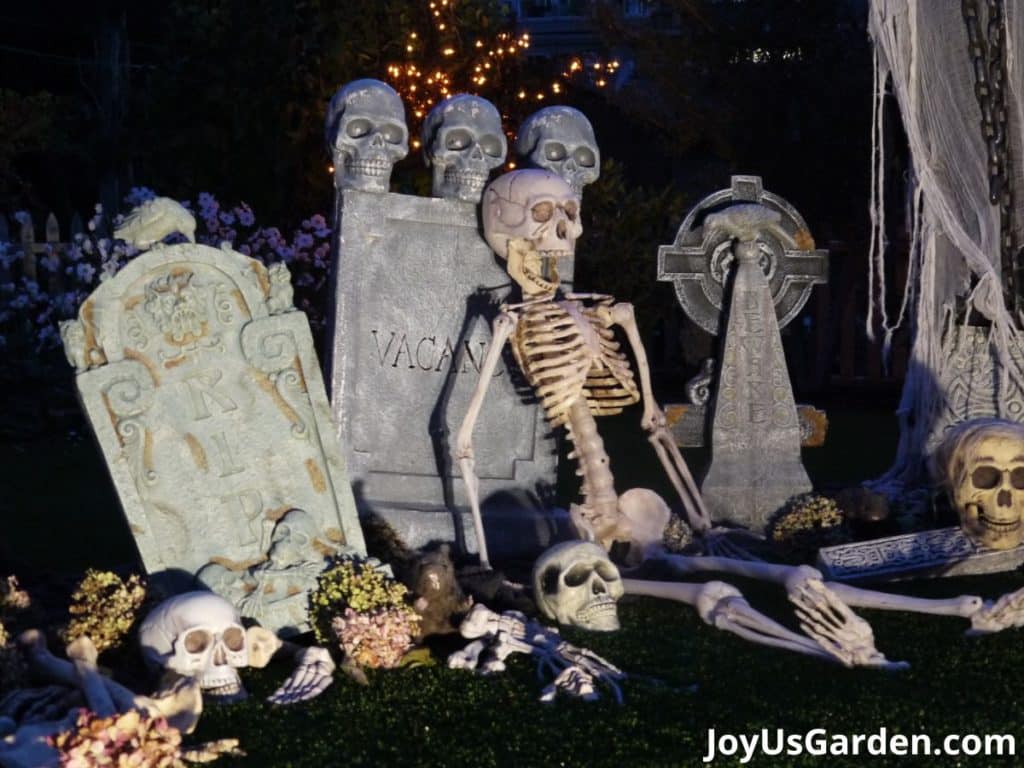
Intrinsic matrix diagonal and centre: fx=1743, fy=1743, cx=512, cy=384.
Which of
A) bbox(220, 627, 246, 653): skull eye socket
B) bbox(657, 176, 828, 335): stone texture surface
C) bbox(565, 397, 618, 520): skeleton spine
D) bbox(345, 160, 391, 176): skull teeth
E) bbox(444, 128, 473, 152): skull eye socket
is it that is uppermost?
bbox(444, 128, 473, 152): skull eye socket

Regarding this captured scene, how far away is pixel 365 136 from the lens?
8.06 meters

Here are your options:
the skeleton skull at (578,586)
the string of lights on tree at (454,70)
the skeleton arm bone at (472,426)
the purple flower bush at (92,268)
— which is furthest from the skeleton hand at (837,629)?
the string of lights on tree at (454,70)

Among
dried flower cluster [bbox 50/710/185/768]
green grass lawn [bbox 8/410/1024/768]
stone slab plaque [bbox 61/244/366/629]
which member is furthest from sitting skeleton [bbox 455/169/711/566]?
dried flower cluster [bbox 50/710/185/768]

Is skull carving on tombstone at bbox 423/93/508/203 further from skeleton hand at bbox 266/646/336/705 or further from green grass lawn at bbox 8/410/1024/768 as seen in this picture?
skeleton hand at bbox 266/646/336/705

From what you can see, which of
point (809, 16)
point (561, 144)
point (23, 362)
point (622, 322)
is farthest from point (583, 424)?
point (809, 16)

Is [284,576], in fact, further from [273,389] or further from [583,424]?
[583,424]

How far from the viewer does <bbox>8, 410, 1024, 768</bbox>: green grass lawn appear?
5.28 meters

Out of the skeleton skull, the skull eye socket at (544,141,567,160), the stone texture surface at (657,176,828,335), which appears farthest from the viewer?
the stone texture surface at (657,176,828,335)

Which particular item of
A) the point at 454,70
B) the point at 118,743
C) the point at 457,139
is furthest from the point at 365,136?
the point at 454,70

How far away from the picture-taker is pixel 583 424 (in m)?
8.00

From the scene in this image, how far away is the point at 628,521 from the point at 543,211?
58.5 inches

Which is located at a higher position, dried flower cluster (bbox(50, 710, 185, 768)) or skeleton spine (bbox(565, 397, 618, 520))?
skeleton spine (bbox(565, 397, 618, 520))

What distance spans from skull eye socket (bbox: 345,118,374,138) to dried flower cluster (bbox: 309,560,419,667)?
7.44ft

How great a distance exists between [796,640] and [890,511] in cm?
233
